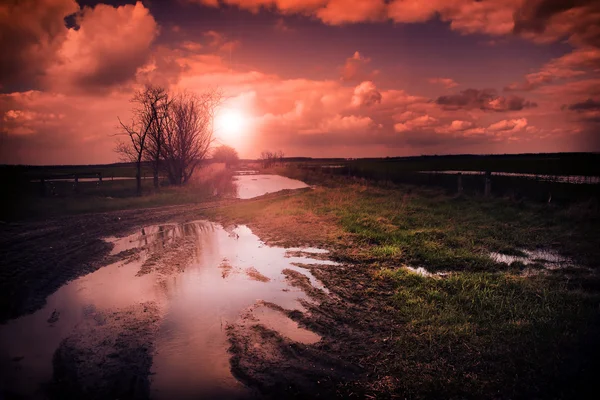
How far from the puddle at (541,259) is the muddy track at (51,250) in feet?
38.1

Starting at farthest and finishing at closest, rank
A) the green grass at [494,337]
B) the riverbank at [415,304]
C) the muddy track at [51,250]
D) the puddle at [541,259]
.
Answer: the puddle at [541,259], the muddy track at [51,250], the riverbank at [415,304], the green grass at [494,337]

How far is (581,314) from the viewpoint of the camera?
5809mm

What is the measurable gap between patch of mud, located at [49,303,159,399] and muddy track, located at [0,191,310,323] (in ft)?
6.46

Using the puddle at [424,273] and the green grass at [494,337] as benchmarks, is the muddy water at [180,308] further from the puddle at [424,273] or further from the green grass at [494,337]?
the puddle at [424,273]

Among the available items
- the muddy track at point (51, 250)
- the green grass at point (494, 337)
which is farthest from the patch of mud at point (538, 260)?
the muddy track at point (51, 250)

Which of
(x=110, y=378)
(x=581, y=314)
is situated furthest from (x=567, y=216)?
(x=110, y=378)

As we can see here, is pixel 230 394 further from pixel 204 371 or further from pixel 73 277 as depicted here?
pixel 73 277

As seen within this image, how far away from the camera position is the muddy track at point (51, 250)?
751 centimetres

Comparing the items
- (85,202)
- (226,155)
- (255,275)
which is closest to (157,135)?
(85,202)

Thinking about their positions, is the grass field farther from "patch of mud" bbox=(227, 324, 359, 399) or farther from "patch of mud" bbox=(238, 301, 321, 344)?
"patch of mud" bbox=(238, 301, 321, 344)

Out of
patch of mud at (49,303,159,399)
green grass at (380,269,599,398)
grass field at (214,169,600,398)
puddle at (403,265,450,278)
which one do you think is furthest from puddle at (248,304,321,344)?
puddle at (403,265,450,278)

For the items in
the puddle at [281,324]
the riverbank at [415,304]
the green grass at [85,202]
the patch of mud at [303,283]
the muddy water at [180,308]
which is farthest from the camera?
the green grass at [85,202]

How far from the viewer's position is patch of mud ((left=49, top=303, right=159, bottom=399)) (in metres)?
4.33

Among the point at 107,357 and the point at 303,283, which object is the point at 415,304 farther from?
the point at 107,357
